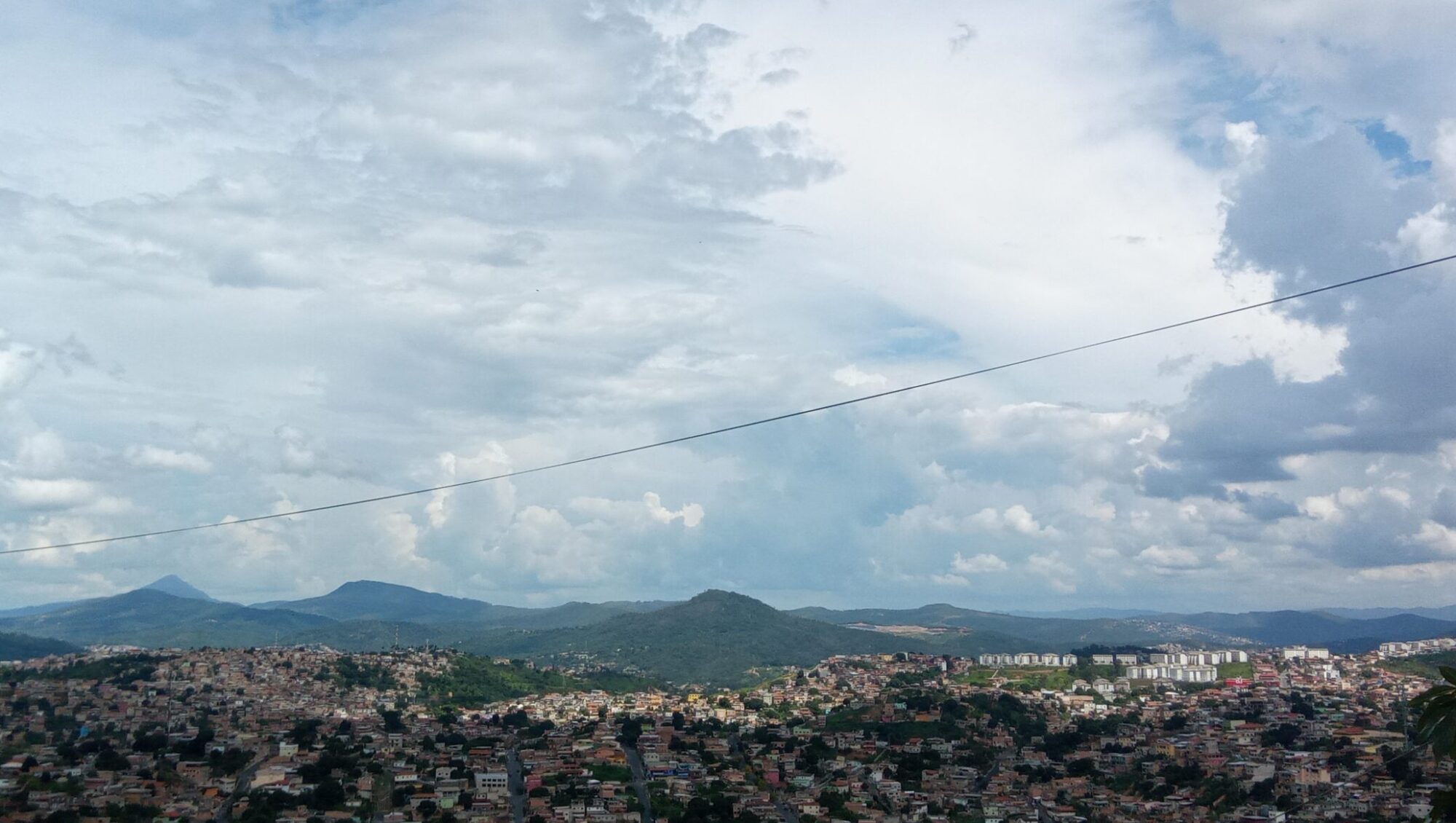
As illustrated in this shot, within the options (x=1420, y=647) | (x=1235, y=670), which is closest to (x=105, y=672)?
(x=1235, y=670)

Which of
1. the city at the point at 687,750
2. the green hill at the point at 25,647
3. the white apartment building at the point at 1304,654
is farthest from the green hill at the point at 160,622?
the white apartment building at the point at 1304,654

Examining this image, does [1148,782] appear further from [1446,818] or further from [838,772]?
[1446,818]

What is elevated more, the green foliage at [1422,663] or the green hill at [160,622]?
the green foliage at [1422,663]

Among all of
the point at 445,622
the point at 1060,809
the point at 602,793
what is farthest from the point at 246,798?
the point at 445,622

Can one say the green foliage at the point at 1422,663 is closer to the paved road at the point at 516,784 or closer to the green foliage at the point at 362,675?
the paved road at the point at 516,784

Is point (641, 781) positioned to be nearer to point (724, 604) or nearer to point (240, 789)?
point (240, 789)
